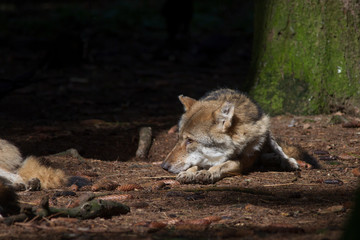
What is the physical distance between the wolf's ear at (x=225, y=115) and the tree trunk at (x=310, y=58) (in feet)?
8.08

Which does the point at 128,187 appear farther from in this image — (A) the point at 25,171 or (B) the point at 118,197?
(A) the point at 25,171

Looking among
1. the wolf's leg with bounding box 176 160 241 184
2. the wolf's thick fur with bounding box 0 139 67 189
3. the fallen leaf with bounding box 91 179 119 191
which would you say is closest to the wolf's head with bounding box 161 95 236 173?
the wolf's leg with bounding box 176 160 241 184

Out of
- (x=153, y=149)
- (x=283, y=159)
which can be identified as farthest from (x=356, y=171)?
(x=153, y=149)

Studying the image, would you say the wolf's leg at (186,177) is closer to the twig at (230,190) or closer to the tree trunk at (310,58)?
the twig at (230,190)

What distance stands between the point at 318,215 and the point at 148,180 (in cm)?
203

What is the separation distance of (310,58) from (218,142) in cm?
273

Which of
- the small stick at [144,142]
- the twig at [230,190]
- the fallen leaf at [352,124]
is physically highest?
the fallen leaf at [352,124]

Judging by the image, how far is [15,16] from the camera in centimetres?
2030

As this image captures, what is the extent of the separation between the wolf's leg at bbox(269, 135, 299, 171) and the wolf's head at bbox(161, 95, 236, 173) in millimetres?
709

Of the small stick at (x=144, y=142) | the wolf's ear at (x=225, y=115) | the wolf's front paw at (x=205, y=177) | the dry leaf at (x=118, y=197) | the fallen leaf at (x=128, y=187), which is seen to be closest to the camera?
the dry leaf at (x=118, y=197)

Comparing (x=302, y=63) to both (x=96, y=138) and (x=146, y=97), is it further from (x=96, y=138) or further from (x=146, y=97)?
(x=146, y=97)

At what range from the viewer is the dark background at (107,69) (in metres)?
8.08

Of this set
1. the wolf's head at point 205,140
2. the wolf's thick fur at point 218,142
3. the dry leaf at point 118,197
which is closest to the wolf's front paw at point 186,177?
the wolf's thick fur at point 218,142

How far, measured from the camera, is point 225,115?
5.21 metres
